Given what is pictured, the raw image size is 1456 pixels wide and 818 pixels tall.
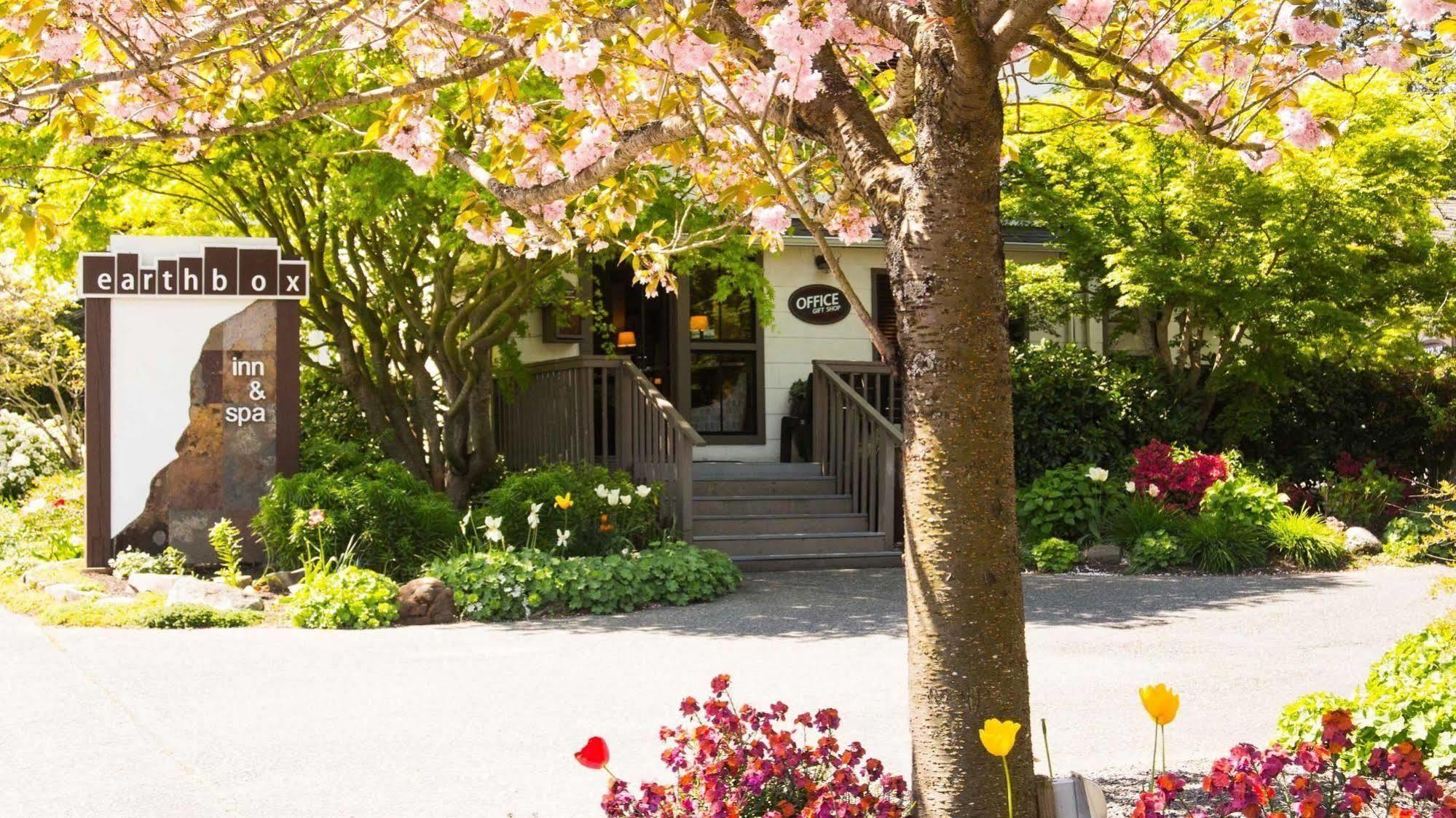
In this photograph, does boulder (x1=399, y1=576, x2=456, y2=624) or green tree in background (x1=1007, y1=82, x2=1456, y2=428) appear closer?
boulder (x1=399, y1=576, x2=456, y2=624)

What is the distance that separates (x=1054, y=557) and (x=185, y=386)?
7516mm

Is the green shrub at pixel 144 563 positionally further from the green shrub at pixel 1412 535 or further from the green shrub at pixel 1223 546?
the green shrub at pixel 1412 535

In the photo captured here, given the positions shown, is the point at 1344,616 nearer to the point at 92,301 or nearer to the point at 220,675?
the point at 220,675

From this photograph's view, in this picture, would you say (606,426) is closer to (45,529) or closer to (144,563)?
(144,563)

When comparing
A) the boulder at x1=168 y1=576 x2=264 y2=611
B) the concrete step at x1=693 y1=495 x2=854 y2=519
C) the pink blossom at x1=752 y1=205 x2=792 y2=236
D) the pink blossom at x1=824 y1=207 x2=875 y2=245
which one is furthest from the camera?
the concrete step at x1=693 y1=495 x2=854 y2=519

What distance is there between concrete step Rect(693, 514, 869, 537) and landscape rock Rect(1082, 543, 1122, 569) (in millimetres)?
2029

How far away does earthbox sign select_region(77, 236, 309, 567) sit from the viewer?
448 inches

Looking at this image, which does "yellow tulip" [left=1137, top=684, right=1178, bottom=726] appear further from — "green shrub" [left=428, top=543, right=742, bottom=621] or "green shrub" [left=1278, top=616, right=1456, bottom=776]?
"green shrub" [left=428, top=543, right=742, bottom=621]

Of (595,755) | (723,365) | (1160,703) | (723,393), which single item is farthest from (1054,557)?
(595,755)

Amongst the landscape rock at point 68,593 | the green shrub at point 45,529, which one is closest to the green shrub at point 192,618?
the landscape rock at point 68,593

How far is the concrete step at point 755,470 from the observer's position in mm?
13711

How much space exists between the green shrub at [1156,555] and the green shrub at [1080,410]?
176 cm

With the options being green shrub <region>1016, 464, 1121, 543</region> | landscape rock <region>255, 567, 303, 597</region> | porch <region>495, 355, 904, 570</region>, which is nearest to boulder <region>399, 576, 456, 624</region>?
landscape rock <region>255, 567, 303, 597</region>

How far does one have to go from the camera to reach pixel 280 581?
10.7m
